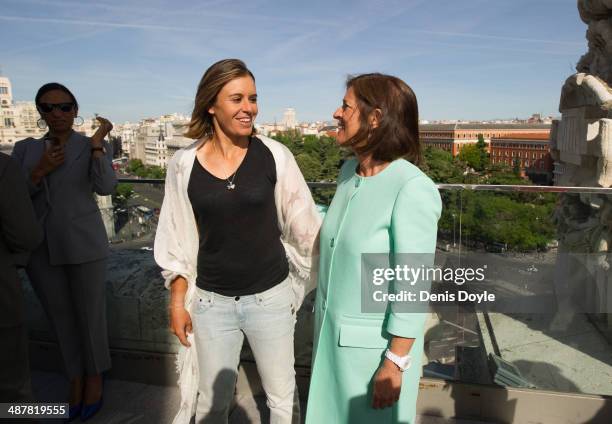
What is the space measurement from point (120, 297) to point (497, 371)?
230 cm

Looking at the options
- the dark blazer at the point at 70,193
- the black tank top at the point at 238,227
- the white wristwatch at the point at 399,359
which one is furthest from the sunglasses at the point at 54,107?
the white wristwatch at the point at 399,359

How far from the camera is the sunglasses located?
2432mm

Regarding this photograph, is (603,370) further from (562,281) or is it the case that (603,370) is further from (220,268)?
(220,268)

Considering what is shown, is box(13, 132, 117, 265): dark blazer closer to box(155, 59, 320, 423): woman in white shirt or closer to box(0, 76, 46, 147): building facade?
box(155, 59, 320, 423): woman in white shirt

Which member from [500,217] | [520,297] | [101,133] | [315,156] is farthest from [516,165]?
[101,133]

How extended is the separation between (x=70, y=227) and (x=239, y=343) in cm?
116

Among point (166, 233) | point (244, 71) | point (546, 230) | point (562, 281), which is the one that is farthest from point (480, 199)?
point (166, 233)

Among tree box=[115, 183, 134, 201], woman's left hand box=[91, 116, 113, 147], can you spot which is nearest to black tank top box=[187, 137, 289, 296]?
woman's left hand box=[91, 116, 113, 147]

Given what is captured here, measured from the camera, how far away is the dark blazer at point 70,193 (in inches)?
95.5

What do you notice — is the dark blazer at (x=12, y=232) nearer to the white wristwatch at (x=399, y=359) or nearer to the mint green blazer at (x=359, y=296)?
the mint green blazer at (x=359, y=296)

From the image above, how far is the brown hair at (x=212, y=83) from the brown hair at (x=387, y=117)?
0.47 meters

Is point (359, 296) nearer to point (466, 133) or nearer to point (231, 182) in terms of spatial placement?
point (231, 182)

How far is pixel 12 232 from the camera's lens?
1.75 metres

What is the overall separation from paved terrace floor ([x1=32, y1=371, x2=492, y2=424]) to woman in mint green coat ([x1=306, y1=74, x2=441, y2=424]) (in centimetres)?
105
